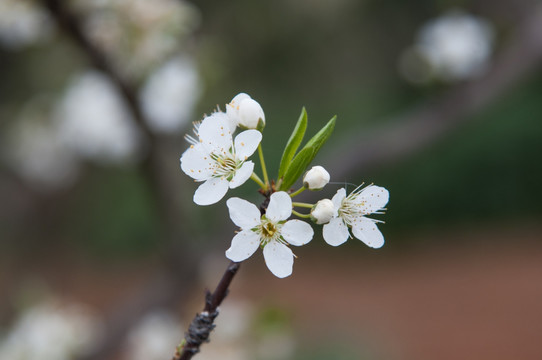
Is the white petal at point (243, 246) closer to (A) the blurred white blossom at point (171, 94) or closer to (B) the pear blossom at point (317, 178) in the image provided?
(B) the pear blossom at point (317, 178)

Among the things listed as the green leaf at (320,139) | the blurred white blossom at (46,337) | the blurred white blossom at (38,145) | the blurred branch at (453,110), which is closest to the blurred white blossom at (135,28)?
the blurred branch at (453,110)

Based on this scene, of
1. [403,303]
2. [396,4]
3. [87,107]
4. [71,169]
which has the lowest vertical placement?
[87,107]

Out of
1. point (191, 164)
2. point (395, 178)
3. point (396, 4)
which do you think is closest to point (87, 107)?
point (191, 164)

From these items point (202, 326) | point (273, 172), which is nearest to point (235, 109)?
point (202, 326)

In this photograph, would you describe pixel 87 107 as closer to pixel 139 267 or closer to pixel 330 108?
pixel 139 267

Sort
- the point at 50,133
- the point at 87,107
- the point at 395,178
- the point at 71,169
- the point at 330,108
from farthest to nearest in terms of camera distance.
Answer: the point at 330,108, the point at 395,178, the point at 71,169, the point at 50,133, the point at 87,107

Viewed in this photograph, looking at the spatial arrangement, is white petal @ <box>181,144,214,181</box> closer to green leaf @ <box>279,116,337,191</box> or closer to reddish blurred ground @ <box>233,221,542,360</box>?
green leaf @ <box>279,116,337,191</box>
